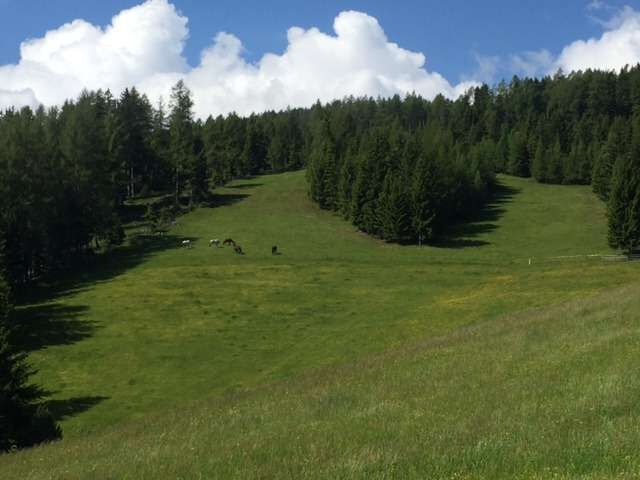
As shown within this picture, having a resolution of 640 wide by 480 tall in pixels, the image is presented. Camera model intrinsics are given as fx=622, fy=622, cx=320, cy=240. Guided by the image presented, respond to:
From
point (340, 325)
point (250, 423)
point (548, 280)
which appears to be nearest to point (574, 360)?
point (250, 423)

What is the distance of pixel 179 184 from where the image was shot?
135 m

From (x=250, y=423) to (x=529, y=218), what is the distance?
113715mm

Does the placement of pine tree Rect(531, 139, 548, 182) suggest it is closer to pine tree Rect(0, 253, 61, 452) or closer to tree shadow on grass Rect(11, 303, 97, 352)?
tree shadow on grass Rect(11, 303, 97, 352)

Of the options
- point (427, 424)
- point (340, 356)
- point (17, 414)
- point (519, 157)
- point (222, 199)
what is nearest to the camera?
point (427, 424)

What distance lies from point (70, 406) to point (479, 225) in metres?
94.0

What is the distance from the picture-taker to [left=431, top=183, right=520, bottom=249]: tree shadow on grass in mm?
106562

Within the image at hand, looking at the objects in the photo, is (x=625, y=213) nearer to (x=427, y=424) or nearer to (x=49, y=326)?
(x=49, y=326)

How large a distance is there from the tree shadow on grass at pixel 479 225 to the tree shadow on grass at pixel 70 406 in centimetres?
7240

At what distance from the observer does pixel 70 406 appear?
1588 inches

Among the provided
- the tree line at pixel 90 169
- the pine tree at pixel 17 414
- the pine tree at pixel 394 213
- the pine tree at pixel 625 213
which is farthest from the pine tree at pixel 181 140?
the pine tree at pixel 17 414

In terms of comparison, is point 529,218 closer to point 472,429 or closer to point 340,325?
point 340,325

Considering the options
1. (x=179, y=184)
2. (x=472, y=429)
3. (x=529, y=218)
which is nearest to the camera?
(x=472, y=429)

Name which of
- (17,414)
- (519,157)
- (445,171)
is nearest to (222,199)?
(445,171)

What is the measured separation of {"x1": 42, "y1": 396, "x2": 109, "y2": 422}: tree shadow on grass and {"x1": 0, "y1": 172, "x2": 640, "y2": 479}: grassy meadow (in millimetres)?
181
